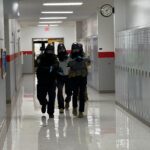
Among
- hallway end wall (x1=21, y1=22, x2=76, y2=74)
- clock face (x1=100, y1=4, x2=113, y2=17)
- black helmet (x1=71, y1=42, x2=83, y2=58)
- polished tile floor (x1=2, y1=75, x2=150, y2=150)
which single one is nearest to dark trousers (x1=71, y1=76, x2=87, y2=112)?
polished tile floor (x1=2, y1=75, x2=150, y2=150)

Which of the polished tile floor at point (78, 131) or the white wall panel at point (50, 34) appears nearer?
the polished tile floor at point (78, 131)

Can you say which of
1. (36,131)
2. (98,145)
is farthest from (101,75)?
(98,145)

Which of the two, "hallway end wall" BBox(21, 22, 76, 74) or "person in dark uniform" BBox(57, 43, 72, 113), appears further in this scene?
"hallway end wall" BBox(21, 22, 76, 74)

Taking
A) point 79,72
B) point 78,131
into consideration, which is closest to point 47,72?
point 79,72

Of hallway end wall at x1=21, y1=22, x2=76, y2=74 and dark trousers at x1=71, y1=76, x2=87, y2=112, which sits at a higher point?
hallway end wall at x1=21, y1=22, x2=76, y2=74

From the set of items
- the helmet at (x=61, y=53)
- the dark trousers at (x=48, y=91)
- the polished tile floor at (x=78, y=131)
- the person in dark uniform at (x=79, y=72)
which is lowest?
the polished tile floor at (x=78, y=131)

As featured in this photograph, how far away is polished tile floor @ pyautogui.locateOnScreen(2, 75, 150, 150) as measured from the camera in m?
7.12

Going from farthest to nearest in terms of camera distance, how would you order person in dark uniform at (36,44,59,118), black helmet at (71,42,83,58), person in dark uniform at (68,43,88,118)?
black helmet at (71,42,83,58) → person in dark uniform at (68,43,88,118) → person in dark uniform at (36,44,59,118)

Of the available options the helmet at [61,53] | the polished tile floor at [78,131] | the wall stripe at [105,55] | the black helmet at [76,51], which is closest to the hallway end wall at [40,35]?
the wall stripe at [105,55]

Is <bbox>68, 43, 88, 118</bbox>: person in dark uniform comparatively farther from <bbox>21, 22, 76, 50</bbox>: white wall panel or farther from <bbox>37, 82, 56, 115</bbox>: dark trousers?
<bbox>21, 22, 76, 50</bbox>: white wall panel

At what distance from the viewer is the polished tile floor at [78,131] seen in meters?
7.12

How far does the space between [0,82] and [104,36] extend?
7.94m

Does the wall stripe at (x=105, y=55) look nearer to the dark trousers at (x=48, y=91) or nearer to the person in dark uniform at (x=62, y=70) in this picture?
the person in dark uniform at (x=62, y=70)

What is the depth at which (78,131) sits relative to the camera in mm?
8414
